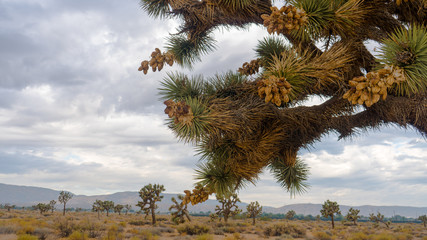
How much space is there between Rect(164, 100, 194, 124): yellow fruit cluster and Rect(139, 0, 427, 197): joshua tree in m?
0.01

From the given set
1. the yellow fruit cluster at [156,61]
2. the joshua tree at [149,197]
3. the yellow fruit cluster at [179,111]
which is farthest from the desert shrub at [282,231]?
the yellow fruit cluster at [179,111]

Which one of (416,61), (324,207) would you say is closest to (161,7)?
(416,61)

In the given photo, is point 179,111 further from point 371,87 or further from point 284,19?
point 371,87

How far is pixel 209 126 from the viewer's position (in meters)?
4.18

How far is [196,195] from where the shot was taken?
5582mm

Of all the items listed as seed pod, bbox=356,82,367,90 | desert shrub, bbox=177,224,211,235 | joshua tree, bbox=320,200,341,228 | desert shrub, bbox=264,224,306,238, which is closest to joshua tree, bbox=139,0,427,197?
seed pod, bbox=356,82,367,90

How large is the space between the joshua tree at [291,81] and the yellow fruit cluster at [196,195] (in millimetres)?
164

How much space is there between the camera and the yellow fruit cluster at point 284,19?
356 centimetres

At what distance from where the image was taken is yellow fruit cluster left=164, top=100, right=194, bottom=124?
3.68 meters

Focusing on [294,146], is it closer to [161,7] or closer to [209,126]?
[209,126]

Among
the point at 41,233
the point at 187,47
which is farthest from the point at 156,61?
the point at 41,233

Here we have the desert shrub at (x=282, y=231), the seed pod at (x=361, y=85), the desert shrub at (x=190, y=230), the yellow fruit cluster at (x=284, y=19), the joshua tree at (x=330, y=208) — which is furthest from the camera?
the joshua tree at (x=330, y=208)

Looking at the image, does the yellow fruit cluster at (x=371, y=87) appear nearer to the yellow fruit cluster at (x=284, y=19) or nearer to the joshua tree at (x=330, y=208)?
the yellow fruit cluster at (x=284, y=19)

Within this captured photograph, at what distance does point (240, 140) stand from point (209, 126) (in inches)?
44.6
